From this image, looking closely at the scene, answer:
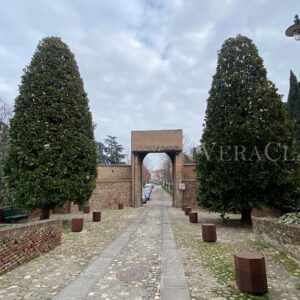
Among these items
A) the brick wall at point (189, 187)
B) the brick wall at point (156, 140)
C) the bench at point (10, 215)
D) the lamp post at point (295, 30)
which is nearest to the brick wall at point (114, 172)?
the brick wall at point (156, 140)

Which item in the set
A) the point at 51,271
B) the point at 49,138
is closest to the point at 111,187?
the point at 49,138

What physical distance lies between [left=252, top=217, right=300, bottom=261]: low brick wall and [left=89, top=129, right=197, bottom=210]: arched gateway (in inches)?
657

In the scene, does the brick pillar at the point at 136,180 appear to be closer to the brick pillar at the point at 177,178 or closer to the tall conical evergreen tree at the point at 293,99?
the brick pillar at the point at 177,178

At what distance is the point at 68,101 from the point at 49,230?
270 inches

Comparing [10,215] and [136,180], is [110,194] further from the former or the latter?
[10,215]

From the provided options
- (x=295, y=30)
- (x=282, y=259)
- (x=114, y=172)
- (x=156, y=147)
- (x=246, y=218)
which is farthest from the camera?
(x=114, y=172)

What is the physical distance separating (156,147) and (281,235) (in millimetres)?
19691

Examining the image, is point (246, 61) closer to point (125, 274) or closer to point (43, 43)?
point (43, 43)

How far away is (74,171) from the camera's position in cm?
1339

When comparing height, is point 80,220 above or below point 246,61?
below

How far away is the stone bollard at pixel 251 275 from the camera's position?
4863mm

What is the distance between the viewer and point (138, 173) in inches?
1111

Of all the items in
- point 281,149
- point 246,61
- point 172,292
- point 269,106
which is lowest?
point 172,292

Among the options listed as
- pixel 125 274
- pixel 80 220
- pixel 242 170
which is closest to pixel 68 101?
pixel 80 220
